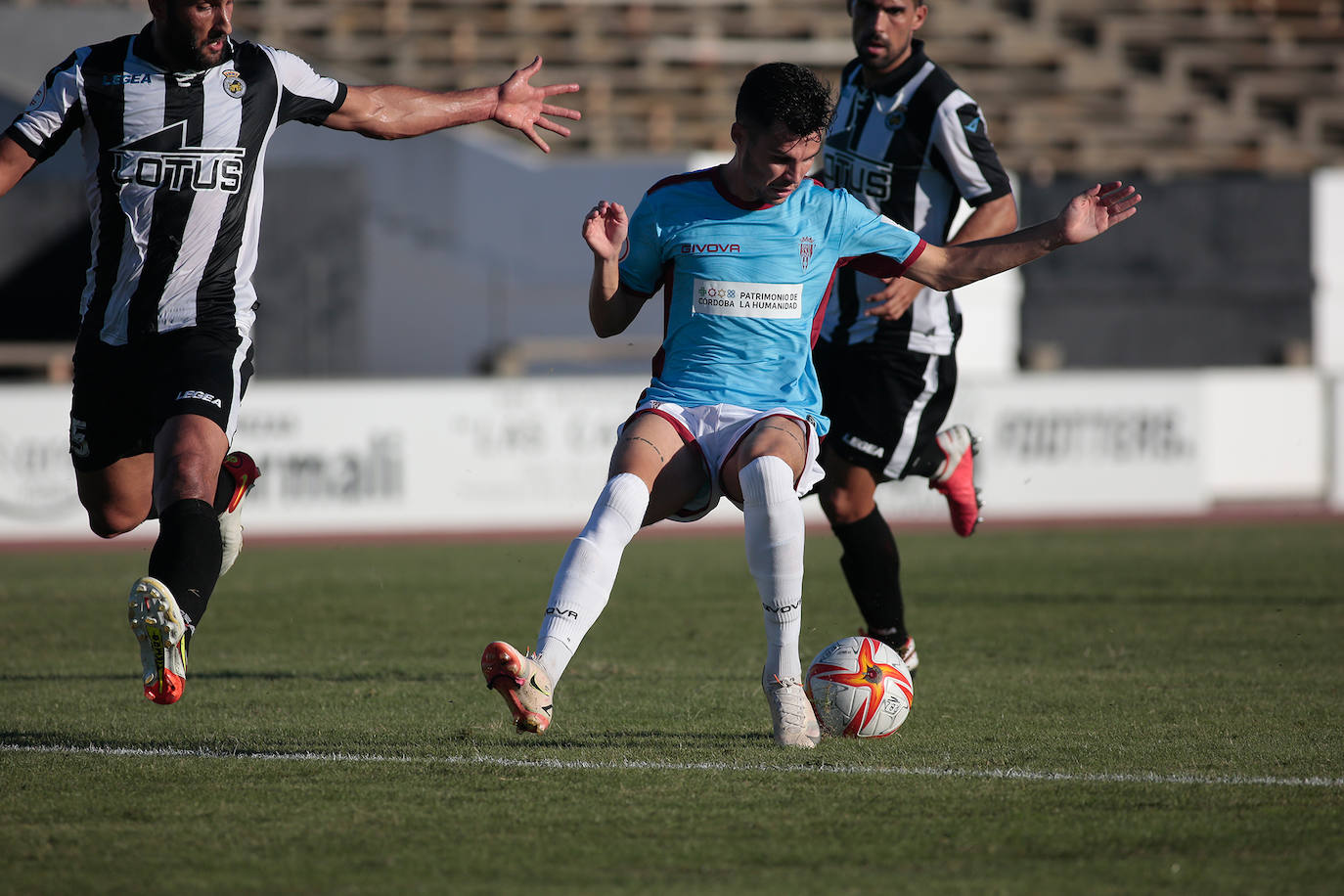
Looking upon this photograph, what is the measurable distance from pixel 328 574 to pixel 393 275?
7009mm

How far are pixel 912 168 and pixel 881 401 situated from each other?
0.90 meters

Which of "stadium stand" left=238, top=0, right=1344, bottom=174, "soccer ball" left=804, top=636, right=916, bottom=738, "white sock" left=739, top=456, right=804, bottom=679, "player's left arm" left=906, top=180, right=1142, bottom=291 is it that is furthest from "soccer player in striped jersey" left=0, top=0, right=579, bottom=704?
"stadium stand" left=238, top=0, right=1344, bottom=174

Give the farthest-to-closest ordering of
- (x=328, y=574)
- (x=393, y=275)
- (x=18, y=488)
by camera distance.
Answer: (x=393, y=275) → (x=18, y=488) → (x=328, y=574)

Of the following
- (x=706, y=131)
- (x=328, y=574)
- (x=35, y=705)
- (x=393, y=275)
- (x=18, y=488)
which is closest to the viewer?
(x=35, y=705)

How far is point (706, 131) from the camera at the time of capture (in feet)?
66.0

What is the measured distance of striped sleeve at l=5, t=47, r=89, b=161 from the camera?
486 centimetres

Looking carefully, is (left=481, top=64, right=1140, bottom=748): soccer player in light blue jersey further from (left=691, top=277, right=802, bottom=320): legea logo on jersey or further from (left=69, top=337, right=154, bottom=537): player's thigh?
(left=69, top=337, right=154, bottom=537): player's thigh

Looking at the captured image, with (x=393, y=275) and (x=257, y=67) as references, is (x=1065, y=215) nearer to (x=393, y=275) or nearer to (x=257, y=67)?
(x=257, y=67)

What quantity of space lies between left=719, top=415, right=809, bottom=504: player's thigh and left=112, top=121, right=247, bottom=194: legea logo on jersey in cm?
179

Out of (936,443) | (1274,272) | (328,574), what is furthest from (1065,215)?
(1274,272)

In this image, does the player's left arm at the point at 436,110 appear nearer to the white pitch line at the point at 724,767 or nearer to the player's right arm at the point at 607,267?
the player's right arm at the point at 607,267

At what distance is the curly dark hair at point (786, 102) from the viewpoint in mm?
4719

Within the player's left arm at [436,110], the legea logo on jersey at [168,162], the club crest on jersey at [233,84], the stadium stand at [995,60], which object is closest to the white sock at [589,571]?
the player's left arm at [436,110]

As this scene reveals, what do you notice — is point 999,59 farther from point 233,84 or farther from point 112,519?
point 112,519
